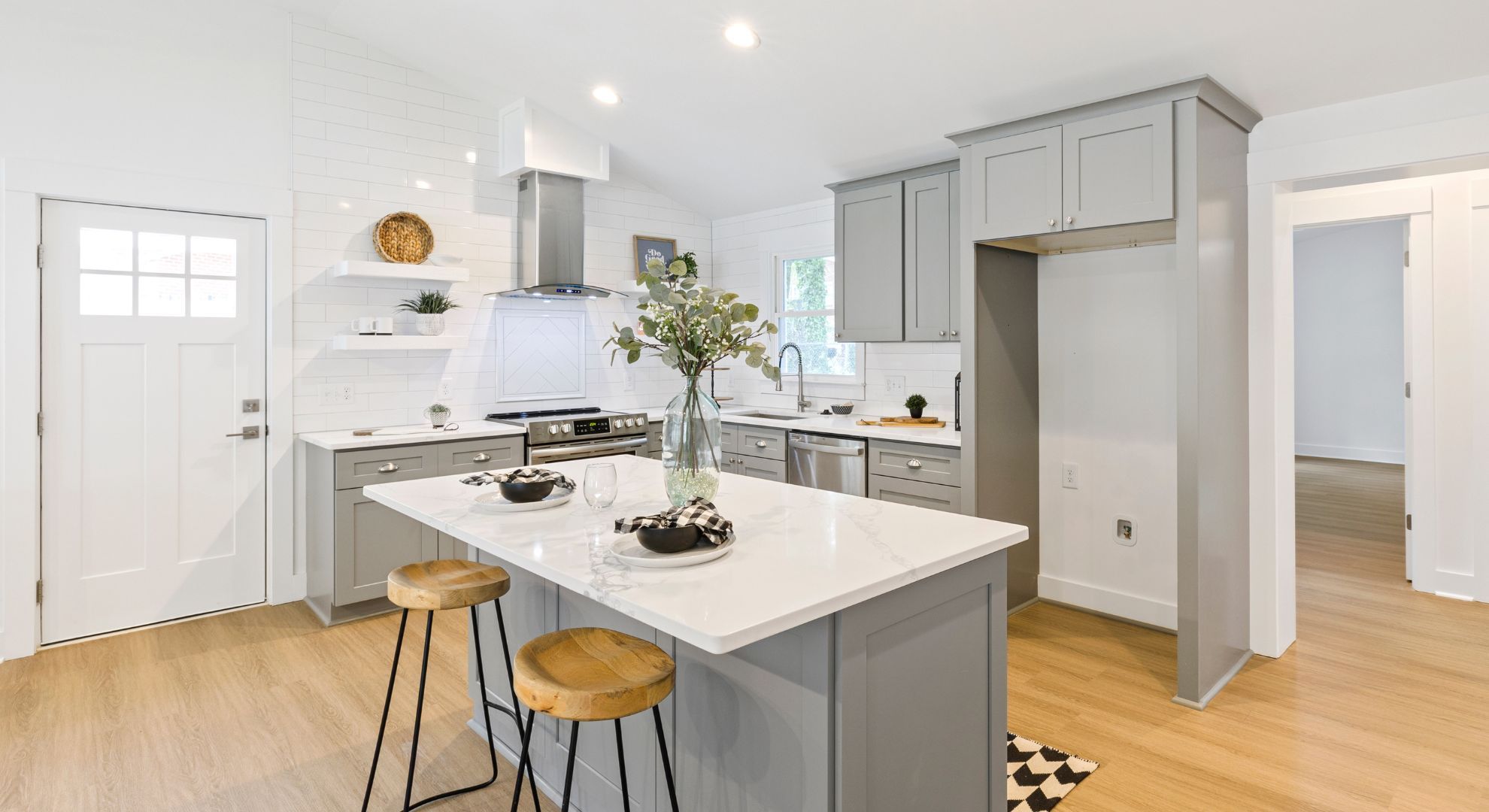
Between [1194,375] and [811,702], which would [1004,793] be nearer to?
[811,702]

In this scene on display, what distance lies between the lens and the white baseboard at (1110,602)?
12.4 ft

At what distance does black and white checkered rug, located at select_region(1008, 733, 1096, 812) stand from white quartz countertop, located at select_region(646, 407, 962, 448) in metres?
1.49

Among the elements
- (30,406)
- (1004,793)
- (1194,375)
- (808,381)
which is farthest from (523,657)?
(808,381)

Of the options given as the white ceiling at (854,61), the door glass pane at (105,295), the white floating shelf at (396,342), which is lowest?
the white floating shelf at (396,342)

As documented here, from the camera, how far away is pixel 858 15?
3.21 m

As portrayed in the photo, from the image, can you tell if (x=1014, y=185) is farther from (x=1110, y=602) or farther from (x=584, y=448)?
(x=584, y=448)

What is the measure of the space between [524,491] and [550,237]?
3.05 meters

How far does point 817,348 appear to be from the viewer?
5434 millimetres

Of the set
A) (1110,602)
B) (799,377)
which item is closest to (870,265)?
(799,377)

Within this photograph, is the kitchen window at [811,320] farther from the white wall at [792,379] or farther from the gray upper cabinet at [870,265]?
the gray upper cabinet at [870,265]

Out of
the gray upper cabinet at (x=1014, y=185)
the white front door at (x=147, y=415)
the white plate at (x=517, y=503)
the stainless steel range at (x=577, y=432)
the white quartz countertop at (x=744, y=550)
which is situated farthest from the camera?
the stainless steel range at (x=577, y=432)

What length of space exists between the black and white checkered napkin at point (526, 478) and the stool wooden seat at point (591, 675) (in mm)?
571

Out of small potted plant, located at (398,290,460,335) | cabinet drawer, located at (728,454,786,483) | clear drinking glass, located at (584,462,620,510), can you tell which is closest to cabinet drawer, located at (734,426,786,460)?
cabinet drawer, located at (728,454,786,483)

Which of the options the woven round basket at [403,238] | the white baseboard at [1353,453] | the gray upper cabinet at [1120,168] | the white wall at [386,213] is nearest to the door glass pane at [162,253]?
the white wall at [386,213]
